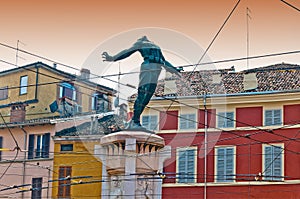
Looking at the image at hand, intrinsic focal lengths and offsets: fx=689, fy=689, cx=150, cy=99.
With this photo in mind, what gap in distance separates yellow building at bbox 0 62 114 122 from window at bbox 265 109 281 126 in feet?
31.6

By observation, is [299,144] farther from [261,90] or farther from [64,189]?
[64,189]

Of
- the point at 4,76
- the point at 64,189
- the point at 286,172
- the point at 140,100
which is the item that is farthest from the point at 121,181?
the point at 4,76

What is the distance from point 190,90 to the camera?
3028cm

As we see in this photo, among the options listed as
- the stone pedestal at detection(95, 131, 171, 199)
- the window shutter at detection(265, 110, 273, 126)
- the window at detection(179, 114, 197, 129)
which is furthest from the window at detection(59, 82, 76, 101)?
the stone pedestal at detection(95, 131, 171, 199)

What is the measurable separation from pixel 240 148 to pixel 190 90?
3471mm

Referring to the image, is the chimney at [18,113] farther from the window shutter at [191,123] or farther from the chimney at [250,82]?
the chimney at [250,82]

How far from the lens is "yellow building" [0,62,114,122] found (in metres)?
36.1

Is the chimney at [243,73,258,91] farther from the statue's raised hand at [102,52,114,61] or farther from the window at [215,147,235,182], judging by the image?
the statue's raised hand at [102,52,114,61]

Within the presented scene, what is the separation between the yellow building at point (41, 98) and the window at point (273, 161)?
1017cm

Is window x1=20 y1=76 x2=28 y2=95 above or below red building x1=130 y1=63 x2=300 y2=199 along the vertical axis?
above

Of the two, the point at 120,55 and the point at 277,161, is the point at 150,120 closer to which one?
the point at 277,161

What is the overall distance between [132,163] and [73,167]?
1911cm

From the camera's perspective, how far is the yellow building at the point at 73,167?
30141 mm

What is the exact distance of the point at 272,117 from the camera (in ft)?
95.5
